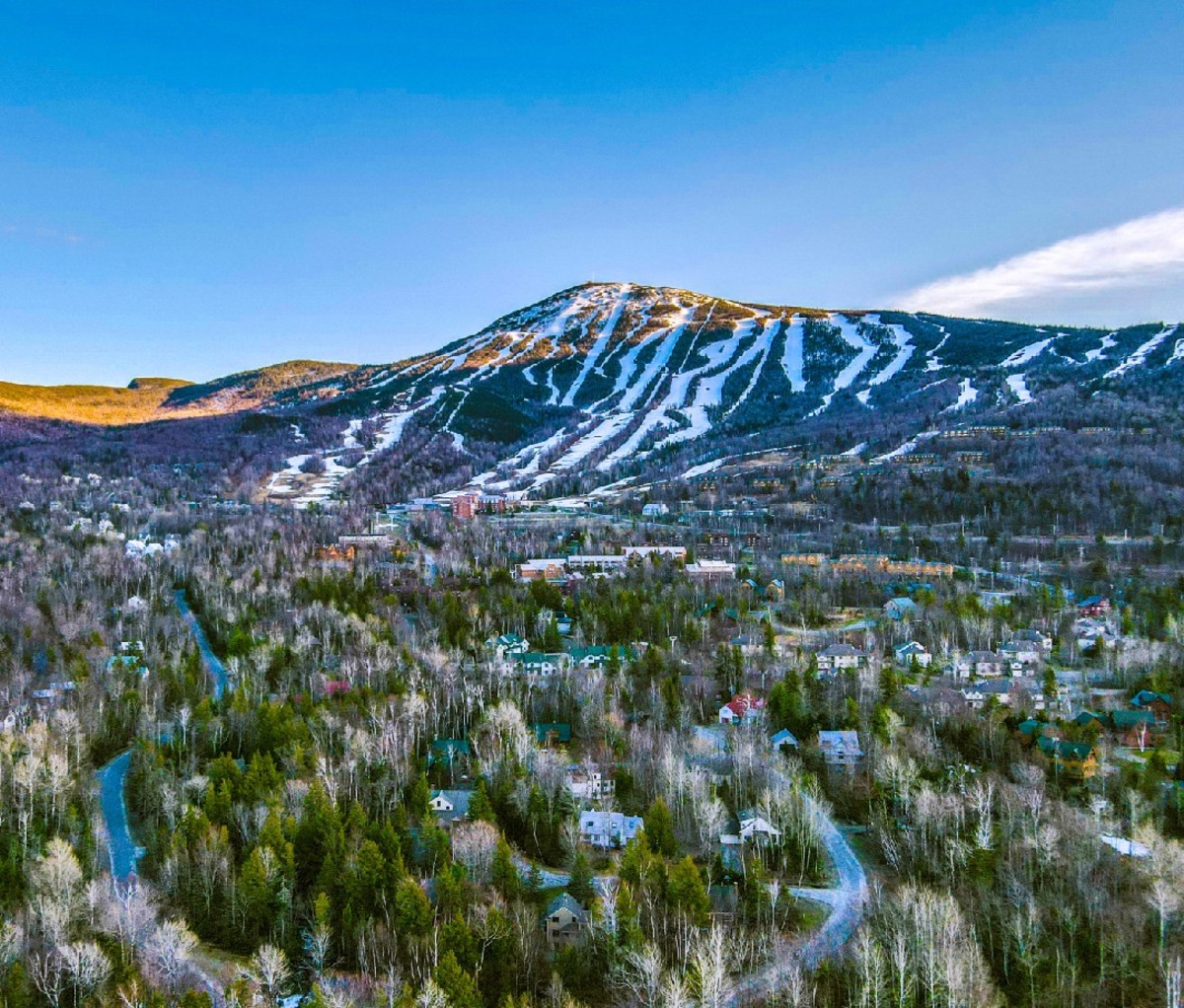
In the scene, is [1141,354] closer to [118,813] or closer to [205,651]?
[205,651]

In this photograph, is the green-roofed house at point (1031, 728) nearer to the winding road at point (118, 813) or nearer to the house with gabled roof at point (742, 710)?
the house with gabled roof at point (742, 710)

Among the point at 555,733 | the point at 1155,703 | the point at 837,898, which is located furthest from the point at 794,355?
the point at 837,898

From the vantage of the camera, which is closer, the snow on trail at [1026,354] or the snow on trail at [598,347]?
the snow on trail at [1026,354]

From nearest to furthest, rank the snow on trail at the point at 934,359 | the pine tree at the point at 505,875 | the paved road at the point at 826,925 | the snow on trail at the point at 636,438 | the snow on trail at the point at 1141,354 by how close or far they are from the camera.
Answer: the paved road at the point at 826,925
the pine tree at the point at 505,875
the snow on trail at the point at 1141,354
the snow on trail at the point at 636,438
the snow on trail at the point at 934,359

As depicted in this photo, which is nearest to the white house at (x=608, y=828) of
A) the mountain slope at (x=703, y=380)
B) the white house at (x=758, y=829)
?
the white house at (x=758, y=829)

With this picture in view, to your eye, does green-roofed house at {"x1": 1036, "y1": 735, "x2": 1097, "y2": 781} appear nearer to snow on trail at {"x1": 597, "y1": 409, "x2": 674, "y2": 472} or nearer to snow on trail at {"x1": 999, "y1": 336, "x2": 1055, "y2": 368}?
snow on trail at {"x1": 597, "y1": 409, "x2": 674, "y2": 472}

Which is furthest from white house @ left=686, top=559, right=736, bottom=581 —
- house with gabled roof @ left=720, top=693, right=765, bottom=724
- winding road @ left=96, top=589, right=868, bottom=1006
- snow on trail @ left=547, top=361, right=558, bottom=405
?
snow on trail @ left=547, top=361, right=558, bottom=405

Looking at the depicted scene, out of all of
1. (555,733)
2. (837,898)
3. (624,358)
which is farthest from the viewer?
(624,358)
